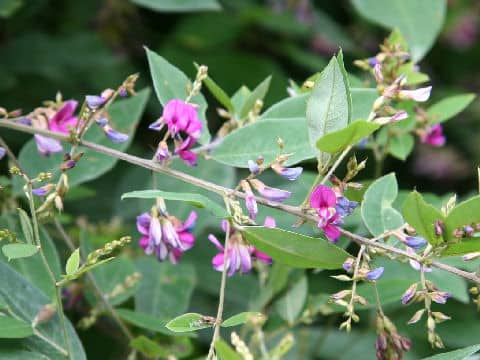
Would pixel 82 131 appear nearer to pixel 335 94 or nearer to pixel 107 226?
pixel 335 94

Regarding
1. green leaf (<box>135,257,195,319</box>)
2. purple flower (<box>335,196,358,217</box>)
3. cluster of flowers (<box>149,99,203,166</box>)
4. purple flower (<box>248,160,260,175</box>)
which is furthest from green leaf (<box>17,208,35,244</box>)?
green leaf (<box>135,257,195,319</box>)

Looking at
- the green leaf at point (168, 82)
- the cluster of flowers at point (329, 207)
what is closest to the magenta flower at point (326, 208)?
the cluster of flowers at point (329, 207)

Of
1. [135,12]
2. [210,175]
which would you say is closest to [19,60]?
[135,12]

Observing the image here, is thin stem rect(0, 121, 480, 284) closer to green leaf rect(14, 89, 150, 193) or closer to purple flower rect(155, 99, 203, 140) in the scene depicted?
purple flower rect(155, 99, 203, 140)

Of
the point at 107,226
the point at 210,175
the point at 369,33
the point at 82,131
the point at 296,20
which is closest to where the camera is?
the point at 82,131

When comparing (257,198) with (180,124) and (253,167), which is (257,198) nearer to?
(253,167)

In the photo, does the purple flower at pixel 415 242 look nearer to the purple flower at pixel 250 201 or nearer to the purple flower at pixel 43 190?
the purple flower at pixel 250 201
